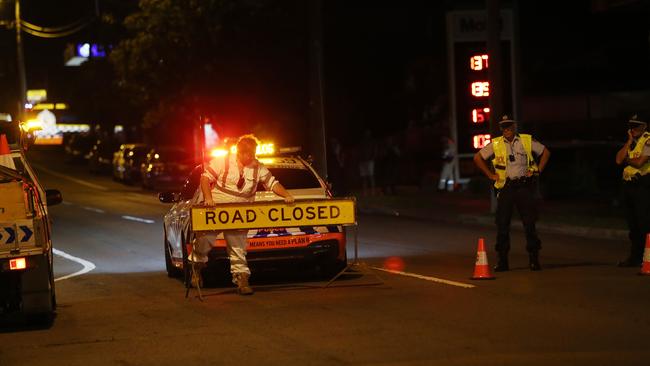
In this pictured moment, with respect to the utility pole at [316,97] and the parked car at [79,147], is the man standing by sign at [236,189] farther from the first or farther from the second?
the parked car at [79,147]

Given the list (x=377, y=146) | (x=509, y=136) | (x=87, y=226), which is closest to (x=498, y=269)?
(x=509, y=136)

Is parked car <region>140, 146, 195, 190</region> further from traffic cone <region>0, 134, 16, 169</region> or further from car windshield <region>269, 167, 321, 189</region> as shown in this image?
traffic cone <region>0, 134, 16, 169</region>

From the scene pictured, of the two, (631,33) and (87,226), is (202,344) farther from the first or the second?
(631,33)

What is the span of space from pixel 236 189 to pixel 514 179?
3.44 m

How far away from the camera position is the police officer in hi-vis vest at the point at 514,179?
13961 mm

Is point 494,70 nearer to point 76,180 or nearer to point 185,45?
point 185,45

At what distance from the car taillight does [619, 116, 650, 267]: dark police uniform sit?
7394 mm

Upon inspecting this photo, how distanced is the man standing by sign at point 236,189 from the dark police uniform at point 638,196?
14.2 ft

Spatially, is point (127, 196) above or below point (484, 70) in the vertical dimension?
below

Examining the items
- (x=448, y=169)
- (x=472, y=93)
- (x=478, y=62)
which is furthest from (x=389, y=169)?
(x=478, y=62)

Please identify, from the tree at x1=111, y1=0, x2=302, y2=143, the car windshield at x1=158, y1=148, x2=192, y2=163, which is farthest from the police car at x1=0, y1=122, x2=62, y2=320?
the car windshield at x1=158, y1=148, x2=192, y2=163

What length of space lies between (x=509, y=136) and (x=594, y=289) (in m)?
2.59

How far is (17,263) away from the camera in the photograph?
1034 cm

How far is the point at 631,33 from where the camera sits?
154 feet
